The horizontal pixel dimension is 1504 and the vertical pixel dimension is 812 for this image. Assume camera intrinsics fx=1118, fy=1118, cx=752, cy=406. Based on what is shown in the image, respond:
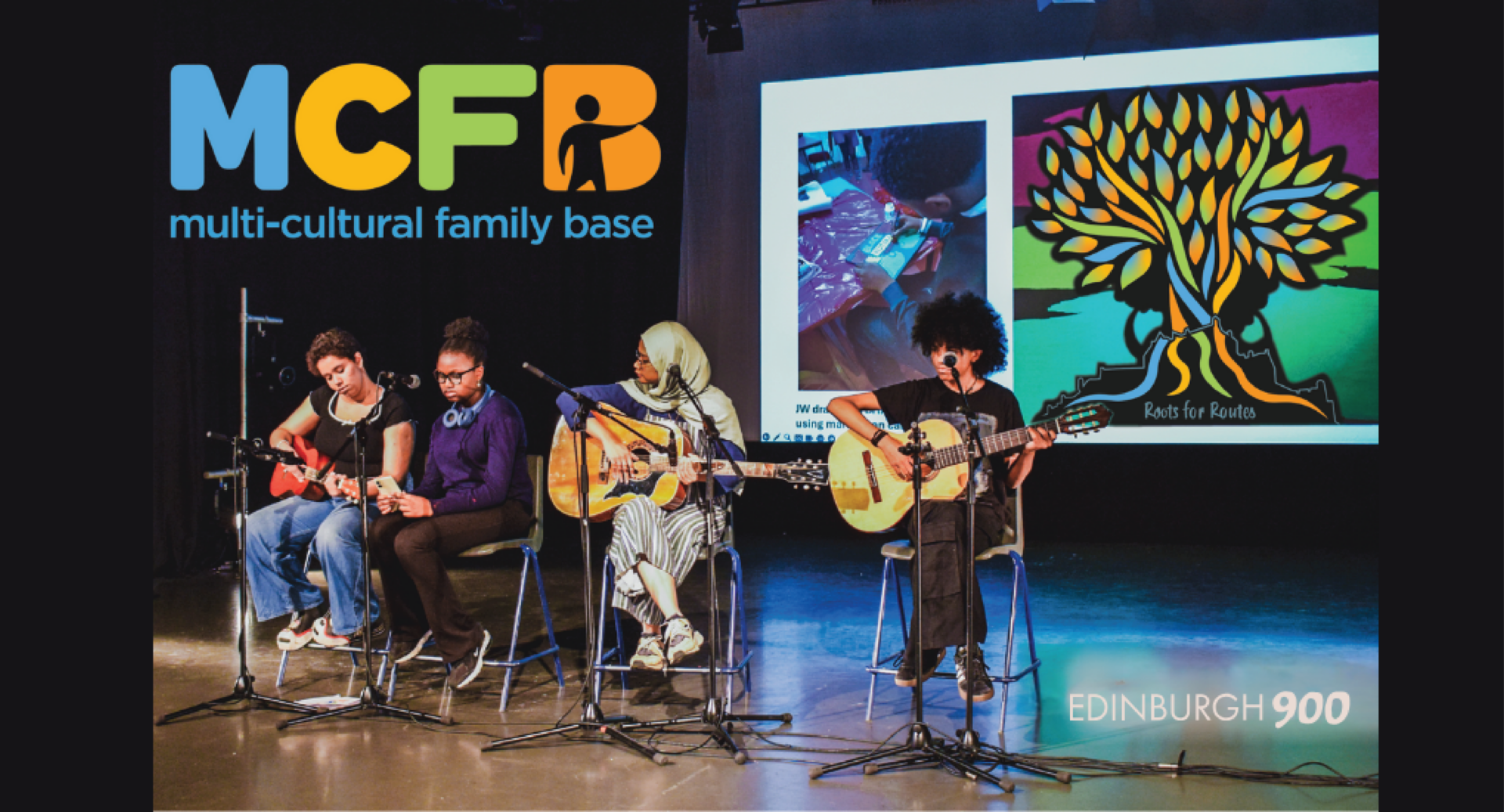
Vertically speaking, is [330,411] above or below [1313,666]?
above

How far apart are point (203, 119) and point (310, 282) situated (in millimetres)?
1059

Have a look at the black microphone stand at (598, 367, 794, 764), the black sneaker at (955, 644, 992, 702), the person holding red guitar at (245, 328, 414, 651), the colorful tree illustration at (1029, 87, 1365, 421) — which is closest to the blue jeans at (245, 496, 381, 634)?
the person holding red guitar at (245, 328, 414, 651)

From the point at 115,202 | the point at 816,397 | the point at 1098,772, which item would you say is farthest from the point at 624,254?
the point at 115,202

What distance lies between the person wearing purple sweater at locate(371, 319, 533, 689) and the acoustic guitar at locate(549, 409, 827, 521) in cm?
15

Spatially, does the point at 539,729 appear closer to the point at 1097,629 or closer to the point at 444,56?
the point at 1097,629

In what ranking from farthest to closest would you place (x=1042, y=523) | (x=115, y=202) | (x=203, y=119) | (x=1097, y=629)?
(x=1042, y=523) → (x=203, y=119) → (x=1097, y=629) → (x=115, y=202)

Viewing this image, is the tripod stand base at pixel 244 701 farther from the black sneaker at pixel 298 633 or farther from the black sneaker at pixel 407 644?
the black sneaker at pixel 407 644

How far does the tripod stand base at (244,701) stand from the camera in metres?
3.45

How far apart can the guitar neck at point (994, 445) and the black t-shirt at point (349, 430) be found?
1.85m

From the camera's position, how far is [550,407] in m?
7.26

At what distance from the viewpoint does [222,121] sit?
20.9ft

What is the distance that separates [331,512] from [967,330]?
235cm

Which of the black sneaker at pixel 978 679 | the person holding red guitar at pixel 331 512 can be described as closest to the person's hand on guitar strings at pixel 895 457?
the black sneaker at pixel 978 679

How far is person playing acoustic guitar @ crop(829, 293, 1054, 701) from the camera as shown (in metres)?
3.39
